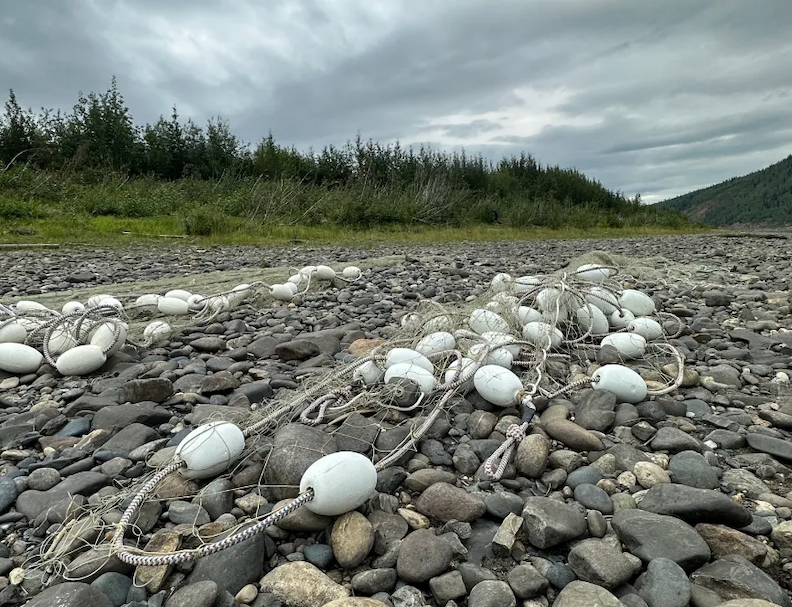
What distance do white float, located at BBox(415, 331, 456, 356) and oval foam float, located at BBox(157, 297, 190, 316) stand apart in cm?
226

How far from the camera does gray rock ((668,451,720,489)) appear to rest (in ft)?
5.90

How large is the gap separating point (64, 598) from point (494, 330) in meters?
Result: 2.24

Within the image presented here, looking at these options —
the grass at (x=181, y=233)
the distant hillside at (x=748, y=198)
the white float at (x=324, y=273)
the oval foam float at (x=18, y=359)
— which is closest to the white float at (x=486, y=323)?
the oval foam float at (x=18, y=359)

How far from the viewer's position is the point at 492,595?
4.35 ft

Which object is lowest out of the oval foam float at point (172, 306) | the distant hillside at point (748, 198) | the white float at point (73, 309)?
the oval foam float at point (172, 306)

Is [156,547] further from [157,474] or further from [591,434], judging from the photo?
[591,434]

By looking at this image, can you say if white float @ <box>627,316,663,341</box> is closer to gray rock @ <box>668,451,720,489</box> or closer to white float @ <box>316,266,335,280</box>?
gray rock @ <box>668,451,720,489</box>

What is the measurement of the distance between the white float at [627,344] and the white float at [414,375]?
117 centimetres

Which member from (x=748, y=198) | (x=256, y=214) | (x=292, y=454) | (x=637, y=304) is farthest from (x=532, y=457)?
(x=748, y=198)

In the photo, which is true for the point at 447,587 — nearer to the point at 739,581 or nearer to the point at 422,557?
the point at 422,557

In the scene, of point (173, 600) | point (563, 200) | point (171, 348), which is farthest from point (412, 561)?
point (563, 200)

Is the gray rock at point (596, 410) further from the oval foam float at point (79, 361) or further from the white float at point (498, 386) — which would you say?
the oval foam float at point (79, 361)

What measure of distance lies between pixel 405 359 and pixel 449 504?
0.91 m

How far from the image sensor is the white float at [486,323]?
3016 mm
